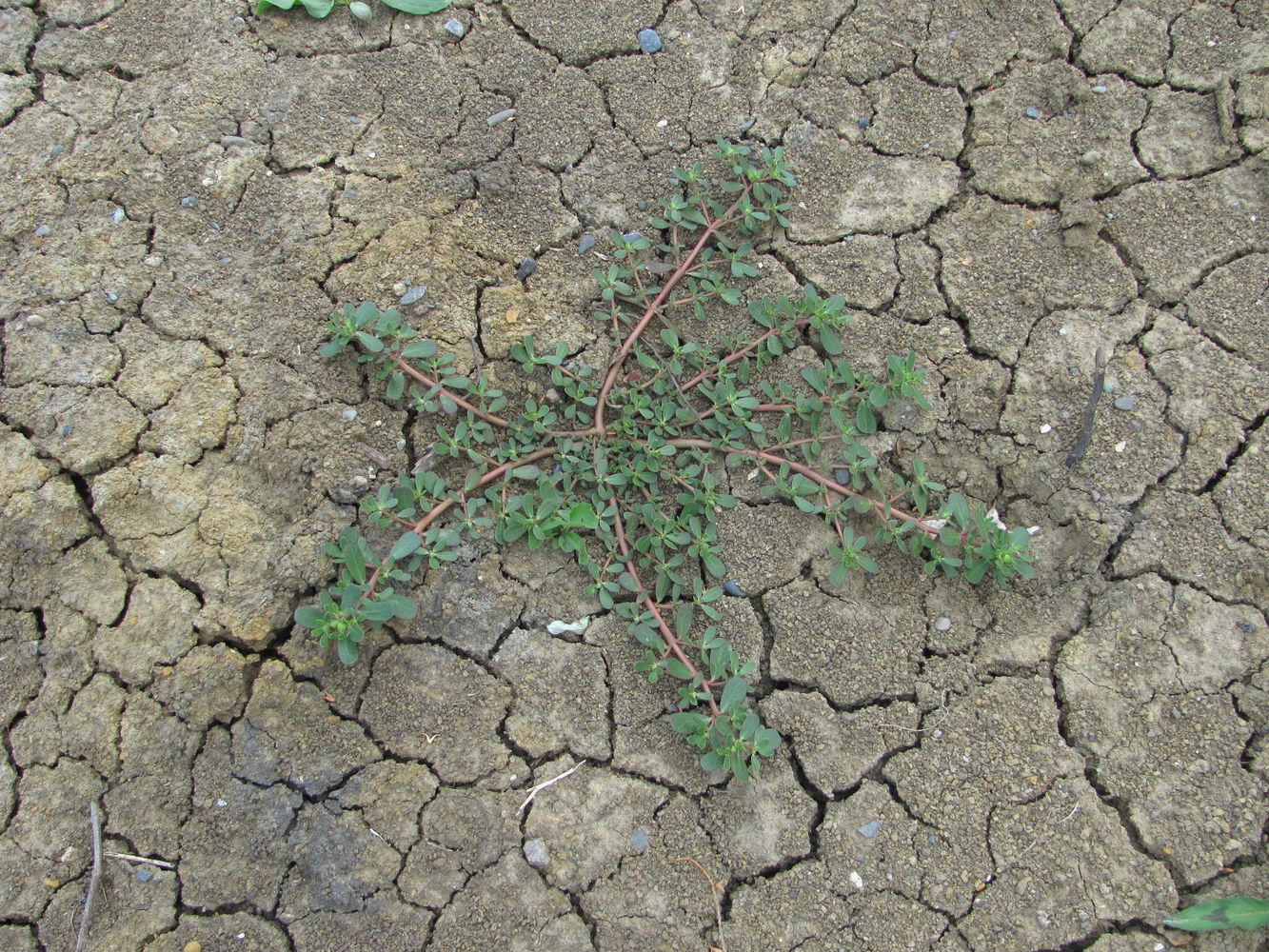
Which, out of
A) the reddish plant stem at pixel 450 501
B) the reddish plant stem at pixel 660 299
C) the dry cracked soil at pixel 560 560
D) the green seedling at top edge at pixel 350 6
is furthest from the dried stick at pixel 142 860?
the green seedling at top edge at pixel 350 6

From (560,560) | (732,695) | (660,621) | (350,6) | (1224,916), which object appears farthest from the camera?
(350,6)

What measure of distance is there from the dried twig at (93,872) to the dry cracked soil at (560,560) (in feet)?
0.08

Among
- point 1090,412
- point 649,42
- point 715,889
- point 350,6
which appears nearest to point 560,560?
point 715,889

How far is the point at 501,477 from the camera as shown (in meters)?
2.81

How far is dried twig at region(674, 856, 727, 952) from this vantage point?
2.40 m

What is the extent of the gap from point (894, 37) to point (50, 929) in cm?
391

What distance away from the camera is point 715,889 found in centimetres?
244

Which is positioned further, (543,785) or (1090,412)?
(1090,412)

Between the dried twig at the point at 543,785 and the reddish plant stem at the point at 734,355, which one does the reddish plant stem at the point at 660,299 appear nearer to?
the reddish plant stem at the point at 734,355

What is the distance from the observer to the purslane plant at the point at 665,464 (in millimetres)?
2621

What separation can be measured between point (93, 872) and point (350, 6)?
2976mm

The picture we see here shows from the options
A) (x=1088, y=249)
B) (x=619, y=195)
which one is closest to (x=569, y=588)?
(x=619, y=195)

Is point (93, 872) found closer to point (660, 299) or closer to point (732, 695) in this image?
point (732, 695)

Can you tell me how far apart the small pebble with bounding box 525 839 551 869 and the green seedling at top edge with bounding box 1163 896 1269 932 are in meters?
1.64
